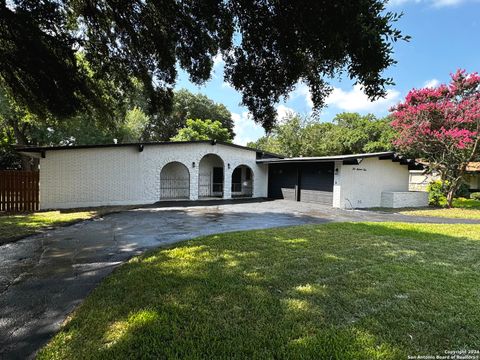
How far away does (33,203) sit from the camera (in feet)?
39.0

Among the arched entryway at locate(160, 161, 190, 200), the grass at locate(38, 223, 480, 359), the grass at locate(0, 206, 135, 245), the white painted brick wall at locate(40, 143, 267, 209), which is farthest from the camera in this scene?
the arched entryway at locate(160, 161, 190, 200)

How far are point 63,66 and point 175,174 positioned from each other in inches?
472

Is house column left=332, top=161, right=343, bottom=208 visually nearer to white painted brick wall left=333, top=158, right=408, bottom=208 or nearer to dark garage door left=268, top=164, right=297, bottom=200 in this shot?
white painted brick wall left=333, top=158, right=408, bottom=208

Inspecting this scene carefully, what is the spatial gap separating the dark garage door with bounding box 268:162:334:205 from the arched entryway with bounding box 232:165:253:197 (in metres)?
1.74

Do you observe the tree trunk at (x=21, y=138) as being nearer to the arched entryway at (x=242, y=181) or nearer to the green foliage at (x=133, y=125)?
the green foliage at (x=133, y=125)

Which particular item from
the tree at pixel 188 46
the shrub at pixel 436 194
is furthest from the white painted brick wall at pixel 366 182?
the tree at pixel 188 46

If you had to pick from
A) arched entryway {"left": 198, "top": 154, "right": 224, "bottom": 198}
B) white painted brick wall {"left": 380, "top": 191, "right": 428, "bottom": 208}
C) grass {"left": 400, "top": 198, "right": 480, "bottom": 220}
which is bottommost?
grass {"left": 400, "top": 198, "right": 480, "bottom": 220}

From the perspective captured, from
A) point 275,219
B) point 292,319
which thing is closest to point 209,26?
point 292,319

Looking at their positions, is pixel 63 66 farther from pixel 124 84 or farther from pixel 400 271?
pixel 400 271

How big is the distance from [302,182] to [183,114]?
2275 centimetres

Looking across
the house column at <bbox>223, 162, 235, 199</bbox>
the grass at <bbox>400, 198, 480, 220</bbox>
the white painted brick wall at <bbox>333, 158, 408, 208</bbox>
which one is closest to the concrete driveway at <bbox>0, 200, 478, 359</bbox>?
the white painted brick wall at <bbox>333, 158, 408, 208</bbox>

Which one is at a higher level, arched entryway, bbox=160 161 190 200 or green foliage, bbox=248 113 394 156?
green foliage, bbox=248 113 394 156

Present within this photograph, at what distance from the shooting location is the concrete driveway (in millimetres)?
2836

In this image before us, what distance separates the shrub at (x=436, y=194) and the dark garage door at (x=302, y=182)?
20.8 feet
